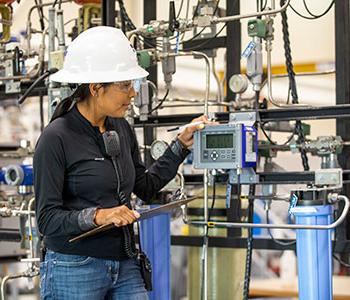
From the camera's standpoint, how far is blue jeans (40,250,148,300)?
2074 mm

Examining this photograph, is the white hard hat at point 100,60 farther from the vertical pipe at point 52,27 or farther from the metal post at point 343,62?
the metal post at point 343,62

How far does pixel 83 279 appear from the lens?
2.07 m

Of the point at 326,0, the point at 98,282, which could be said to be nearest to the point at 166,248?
the point at 98,282

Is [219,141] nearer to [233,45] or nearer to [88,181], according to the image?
[88,181]

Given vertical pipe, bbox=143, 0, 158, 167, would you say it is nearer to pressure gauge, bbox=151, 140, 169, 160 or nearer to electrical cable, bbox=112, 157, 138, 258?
pressure gauge, bbox=151, 140, 169, 160

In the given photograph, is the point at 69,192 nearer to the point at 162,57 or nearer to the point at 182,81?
the point at 162,57

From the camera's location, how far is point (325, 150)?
279 centimetres

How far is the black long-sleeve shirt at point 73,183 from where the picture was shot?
2037 millimetres

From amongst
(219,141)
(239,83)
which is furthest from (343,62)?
(219,141)

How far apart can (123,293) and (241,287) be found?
1331 millimetres

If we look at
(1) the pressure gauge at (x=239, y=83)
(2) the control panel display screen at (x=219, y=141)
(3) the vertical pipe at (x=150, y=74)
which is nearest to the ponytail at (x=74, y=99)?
(2) the control panel display screen at (x=219, y=141)

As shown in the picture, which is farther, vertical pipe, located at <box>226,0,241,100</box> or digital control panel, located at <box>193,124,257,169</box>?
vertical pipe, located at <box>226,0,241,100</box>

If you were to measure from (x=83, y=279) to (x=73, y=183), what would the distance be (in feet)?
0.90

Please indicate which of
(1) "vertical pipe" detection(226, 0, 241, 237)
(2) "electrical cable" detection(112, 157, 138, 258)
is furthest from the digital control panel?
(1) "vertical pipe" detection(226, 0, 241, 237)
